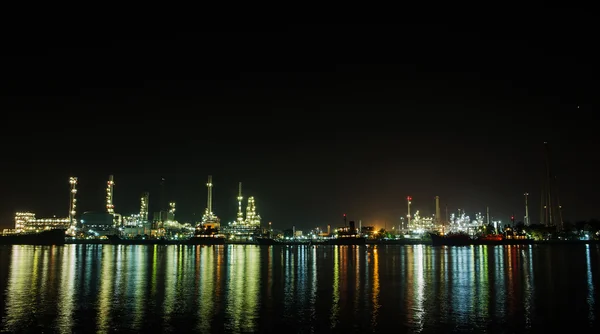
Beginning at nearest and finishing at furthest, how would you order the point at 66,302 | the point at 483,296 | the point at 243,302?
the point at 66,302 < the point at 243,302 < the point at 483,296

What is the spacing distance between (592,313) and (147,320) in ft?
53.5

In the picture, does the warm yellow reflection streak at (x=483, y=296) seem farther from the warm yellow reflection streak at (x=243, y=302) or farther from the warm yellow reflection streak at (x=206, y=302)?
the warm yellow reflection streak at (x=206, y=302)

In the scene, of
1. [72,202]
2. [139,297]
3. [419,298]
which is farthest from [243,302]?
[72,202]

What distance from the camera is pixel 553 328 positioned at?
1759cm

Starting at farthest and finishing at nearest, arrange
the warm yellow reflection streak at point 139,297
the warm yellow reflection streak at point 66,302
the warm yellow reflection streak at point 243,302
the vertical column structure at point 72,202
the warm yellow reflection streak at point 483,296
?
1. the vertical column structure at point 72,202
2. the warm yellow reflection streak at point 483,296
3. the warm yellow reflection streak at point 139,297
4. the warm yellow reflection streak at point 243,302
5. the warm yellow reflection streak at point 66,302

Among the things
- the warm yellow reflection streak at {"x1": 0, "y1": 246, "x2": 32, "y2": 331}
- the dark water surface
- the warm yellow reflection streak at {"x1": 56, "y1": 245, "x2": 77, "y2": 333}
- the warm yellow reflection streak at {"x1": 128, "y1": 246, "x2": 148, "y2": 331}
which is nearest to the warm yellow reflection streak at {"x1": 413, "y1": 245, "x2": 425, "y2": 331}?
the dark water surface

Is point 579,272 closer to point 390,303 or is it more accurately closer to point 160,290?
point 390,303

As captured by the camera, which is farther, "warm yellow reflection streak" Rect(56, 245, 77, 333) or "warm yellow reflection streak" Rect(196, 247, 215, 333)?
"warm yellow reflection streak" Rect(196, 247, 215, 333)

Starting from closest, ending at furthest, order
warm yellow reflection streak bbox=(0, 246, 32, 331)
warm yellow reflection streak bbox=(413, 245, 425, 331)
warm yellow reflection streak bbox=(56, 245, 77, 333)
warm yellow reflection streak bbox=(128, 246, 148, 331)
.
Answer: warm yellow reflection streak bbox=(56, 245, 77, 333)
warm yellow reflection streak bbox=(0, 246, 32, 331)
warm yellow reflection streak bbox=(128, 246, 148, 331)
warm yellow reflection streak bbox=(413, 245, 425, 331)

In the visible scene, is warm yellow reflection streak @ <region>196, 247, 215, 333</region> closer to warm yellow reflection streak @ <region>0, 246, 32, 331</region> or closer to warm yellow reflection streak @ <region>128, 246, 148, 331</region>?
warm yellow reflection streak @ <region>128, 246, 148, 331</region>

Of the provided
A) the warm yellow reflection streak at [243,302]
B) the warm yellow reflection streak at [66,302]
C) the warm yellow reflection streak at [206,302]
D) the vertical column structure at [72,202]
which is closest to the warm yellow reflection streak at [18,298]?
the warm yellow reflection streak at [66,302]

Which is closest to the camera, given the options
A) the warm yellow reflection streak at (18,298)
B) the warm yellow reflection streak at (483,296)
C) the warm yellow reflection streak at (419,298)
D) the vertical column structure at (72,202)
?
the warm yellow reflection streak at (18,298)

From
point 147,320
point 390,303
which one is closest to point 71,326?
point 147,320

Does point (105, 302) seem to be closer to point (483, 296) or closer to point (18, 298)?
point (18, 298)
